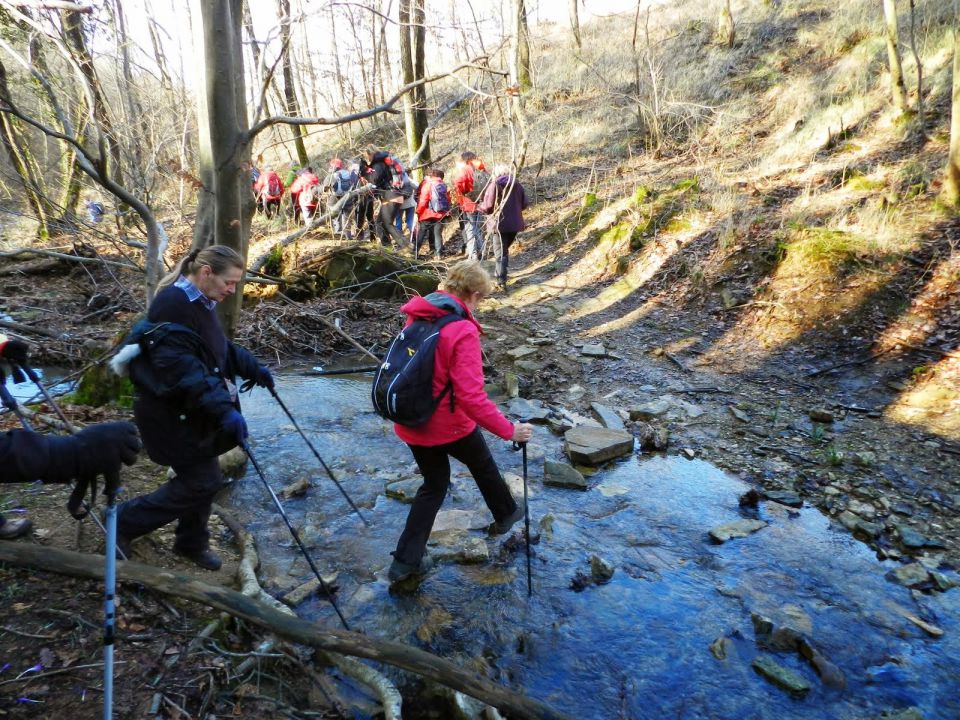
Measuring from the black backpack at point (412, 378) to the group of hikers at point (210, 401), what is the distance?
0.02m

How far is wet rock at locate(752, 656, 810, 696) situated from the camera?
3.26 meters

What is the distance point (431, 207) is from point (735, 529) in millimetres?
9551

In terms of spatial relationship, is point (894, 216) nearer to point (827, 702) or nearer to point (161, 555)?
point (827, 702)

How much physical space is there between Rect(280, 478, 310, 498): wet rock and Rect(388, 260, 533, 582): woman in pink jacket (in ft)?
5.02

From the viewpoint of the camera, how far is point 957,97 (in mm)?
7660

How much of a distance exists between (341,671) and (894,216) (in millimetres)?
9023

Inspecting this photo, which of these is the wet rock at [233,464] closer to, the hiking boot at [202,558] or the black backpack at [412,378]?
the hiking boot at [202,558]

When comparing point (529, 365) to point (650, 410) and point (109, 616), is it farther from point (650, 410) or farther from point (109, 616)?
point (109, 616)

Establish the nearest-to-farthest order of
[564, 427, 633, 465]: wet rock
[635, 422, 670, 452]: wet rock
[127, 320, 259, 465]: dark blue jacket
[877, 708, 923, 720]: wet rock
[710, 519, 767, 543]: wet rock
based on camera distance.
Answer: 1. [877, 708, 923, 720]: wet rock
2. [127, 320, 259, 465]: dark blue jacket
3. [710, 519, 767, 543]: wet rock
4. [564, 427, 633, 465]: wet rock
5. [635, 422, 670, 452]: wet rock

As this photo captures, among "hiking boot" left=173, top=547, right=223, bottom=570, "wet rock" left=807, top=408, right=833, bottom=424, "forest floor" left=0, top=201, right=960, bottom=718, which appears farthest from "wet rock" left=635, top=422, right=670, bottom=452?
"hiking boot" left=173, top=547, right=223, bottom=570

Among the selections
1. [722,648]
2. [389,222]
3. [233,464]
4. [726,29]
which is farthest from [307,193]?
[726,29]

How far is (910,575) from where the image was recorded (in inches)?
162

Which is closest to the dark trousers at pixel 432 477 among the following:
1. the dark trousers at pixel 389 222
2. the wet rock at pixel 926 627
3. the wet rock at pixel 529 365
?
the wet rock at pixel 926 627

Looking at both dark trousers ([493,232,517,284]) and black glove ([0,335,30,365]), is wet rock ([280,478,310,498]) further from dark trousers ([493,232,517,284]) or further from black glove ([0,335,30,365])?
dark trousers ([493,232,517,284])
